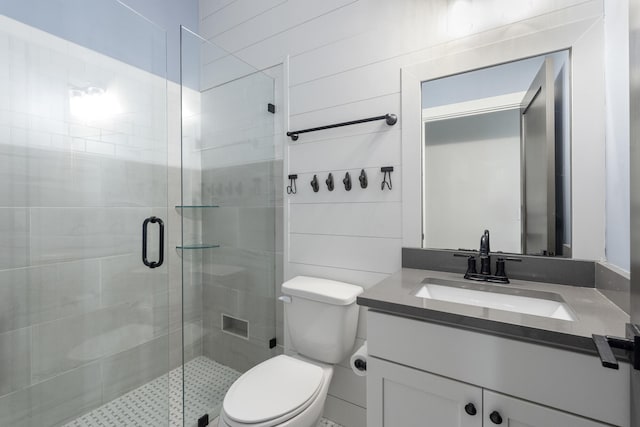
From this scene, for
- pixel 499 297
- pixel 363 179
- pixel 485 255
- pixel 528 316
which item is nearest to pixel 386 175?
pixel 363 179

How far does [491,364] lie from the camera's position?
33.1 inches

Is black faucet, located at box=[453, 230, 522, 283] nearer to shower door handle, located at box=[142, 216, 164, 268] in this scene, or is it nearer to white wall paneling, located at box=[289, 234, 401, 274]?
white wall paneling, located at box=[289, 234, 401, 274]

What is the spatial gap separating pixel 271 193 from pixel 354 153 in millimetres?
624

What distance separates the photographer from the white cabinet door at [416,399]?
34.4 inches

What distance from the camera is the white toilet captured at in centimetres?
114

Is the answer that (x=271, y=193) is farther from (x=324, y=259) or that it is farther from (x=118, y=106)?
(x=118, y=106)

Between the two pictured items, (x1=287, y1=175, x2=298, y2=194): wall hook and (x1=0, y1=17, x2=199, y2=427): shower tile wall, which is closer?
(x1=0, y1=17, x2=199, y2=427): shower tile wall

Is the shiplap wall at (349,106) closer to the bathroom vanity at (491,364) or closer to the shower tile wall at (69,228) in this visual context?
the bathroom vanity at (491,364)

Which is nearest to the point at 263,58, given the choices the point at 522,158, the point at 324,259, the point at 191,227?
the point at 191,227

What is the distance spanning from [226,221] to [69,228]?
2.37ft

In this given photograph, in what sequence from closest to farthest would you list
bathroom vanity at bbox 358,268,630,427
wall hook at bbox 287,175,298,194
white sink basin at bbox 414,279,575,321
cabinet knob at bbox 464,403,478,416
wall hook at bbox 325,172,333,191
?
bathroom vanity at bbox 358,268,630,427 < cabinet knob at bbox 464,403,478,416 < white sink basin at bbox 414,279,575,321 < wall hook at bbox 325,172,333,191 < wall hook at bbox 287,175,298,194

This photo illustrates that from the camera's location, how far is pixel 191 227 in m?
1.72

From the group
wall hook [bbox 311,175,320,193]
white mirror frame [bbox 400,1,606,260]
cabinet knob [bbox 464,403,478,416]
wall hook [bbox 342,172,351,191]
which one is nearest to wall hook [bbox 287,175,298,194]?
wall hook [bbox 311,175,320,193]

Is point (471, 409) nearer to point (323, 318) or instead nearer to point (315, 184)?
point (323, 318)
